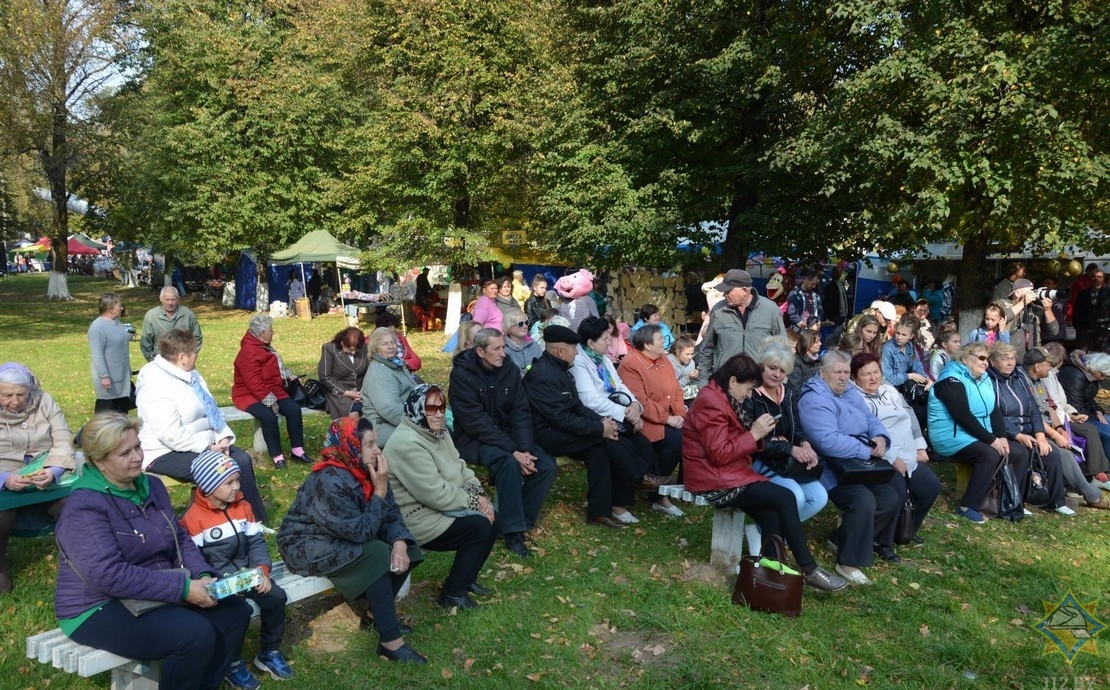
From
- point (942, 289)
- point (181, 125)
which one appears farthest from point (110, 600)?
point (181, 125)

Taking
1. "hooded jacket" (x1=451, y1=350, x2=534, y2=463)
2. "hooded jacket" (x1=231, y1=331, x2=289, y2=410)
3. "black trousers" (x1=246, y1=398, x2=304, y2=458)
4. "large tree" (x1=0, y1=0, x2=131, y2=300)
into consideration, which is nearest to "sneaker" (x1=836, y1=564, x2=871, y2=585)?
"hooded jacket" (x1=451, y1=350, x2=534, y2=463)

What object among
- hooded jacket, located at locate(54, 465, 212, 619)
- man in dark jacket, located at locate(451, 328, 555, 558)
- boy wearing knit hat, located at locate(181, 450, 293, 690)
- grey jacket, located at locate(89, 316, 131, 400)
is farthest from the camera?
grey jacket, located at locate(89, 316, 131, 400)

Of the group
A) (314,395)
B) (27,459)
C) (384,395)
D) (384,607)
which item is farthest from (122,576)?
(314,395)

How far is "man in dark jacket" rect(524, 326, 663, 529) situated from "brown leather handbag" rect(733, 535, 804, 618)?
1.69m

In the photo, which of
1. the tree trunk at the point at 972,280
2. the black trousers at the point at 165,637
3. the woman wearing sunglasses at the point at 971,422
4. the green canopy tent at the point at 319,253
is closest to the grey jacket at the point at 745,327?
the woman wearing sunglasses at the point at 971,422

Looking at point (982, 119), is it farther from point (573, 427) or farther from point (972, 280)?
point (573, 427)

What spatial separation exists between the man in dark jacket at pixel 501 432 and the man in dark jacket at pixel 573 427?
0.70 ft

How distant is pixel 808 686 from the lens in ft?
14.5

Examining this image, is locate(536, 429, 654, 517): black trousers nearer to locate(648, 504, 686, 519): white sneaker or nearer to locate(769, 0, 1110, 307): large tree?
locate(648, 504, 686, 519): white sneaker

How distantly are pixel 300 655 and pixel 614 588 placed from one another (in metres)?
2.07

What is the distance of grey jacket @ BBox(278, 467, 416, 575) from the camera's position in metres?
4.36

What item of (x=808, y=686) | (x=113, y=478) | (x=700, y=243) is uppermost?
(x=700, y=243)

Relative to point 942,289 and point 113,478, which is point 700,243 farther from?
point 113,478

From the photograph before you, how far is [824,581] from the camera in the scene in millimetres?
5465
